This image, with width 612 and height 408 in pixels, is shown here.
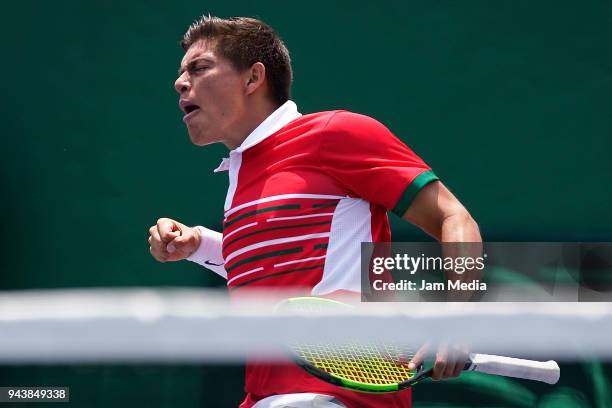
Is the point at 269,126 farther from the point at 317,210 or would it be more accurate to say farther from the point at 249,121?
the point at 317,210

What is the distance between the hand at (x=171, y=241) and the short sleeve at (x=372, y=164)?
17.7 inches

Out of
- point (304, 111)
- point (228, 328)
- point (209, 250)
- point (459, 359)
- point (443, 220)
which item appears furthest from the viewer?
point (304, 111)

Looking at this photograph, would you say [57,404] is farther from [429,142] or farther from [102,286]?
[429,142]

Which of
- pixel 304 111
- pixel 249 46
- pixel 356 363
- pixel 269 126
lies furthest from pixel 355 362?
pixel 304 111

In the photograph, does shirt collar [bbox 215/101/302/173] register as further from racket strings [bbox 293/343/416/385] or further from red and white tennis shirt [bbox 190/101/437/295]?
racket strings [bbox 293/343/416/385]

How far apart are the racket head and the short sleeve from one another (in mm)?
276

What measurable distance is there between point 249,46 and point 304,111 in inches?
52.9

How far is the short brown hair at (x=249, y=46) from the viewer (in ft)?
7.77

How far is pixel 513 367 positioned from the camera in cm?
206

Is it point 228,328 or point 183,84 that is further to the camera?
point 183,84

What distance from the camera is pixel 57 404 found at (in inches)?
152

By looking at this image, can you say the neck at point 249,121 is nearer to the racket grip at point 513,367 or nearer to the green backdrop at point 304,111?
the racket grip at point 513,367

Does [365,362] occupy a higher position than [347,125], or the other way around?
[347,125]

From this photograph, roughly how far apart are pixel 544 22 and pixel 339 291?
6.86 feet
